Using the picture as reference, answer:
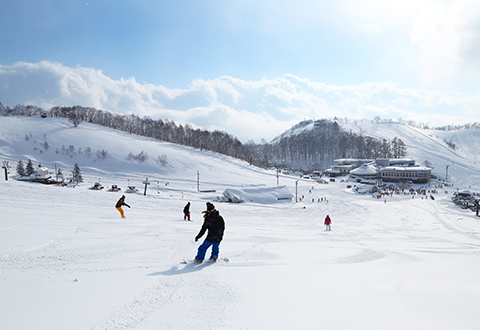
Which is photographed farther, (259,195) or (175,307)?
(259,195)

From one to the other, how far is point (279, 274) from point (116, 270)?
3368 millimetres

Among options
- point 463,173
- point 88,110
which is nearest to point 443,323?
point 463,173

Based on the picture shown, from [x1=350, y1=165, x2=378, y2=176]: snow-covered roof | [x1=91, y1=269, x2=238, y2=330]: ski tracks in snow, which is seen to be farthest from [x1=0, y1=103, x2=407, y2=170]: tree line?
[x1=91, y1=269, x2=238, y2=330]: ski tracks in snow

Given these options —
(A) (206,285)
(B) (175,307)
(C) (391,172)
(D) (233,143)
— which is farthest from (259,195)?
(D) (233,143)

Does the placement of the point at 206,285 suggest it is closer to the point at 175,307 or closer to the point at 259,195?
the point at 175,307

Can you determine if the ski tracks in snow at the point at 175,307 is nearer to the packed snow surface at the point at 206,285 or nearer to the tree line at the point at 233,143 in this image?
the packed snow surface at the point at 206,285

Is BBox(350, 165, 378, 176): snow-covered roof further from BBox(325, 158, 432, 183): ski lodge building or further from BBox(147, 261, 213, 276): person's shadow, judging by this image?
BBox(147, 261, 213, 276): person's shadow

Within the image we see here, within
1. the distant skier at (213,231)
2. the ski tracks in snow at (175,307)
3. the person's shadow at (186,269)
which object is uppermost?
the distant skier at (213,231)

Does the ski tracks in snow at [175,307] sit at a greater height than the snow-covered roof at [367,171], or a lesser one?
lesser

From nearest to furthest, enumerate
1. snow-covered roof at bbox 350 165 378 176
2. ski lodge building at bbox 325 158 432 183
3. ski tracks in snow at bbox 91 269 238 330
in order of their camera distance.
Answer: ski tracks in snow at bbox 91 269 238 330, ski lodge building at bbox 325 158 432 183, snow-covered roof at bbox 350 165 378 176

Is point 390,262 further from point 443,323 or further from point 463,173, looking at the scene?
point 463,173

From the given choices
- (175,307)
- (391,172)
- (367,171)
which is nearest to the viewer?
(175,307)

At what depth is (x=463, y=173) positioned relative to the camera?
92562 millimetres

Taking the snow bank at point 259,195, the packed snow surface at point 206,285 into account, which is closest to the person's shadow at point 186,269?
the packed snow surface at point 206,285
